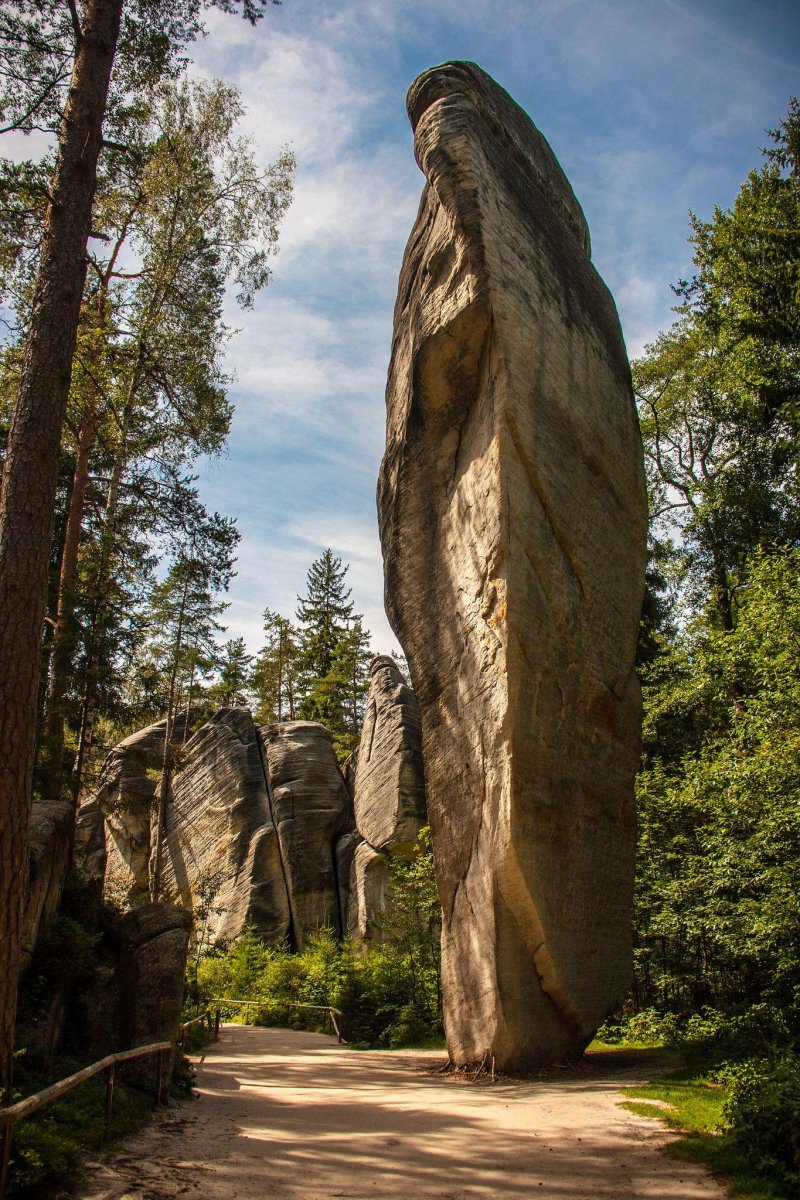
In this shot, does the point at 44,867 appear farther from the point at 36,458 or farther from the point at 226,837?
the point at 226,837

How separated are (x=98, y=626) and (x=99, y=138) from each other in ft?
24.2

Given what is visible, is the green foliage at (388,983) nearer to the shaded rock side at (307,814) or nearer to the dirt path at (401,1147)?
the shaded rock side at (307,814)

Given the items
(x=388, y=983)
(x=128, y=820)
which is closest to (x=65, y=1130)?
(x=388, y=983)

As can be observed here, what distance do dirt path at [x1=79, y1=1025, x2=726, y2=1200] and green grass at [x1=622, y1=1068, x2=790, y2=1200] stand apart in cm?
15

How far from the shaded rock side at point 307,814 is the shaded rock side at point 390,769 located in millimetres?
1096

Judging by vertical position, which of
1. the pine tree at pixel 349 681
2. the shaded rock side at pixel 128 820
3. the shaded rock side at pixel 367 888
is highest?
the pine tree at pixel 349 681

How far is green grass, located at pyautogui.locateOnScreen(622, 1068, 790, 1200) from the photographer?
4.85 meters

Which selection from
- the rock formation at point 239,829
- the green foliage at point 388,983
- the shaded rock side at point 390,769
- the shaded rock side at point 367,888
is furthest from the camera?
the rock formation at point 239,829

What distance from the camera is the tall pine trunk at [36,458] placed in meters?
5.59

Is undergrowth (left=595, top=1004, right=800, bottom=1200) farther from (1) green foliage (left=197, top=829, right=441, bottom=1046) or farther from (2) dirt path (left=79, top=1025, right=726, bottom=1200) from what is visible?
(1) green foliage (left=197, top=829, right=441, bottom=1046)

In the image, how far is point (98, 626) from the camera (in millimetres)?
12992

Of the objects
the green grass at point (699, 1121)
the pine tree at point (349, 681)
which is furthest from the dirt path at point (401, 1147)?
the pine tree at point (349, 681)

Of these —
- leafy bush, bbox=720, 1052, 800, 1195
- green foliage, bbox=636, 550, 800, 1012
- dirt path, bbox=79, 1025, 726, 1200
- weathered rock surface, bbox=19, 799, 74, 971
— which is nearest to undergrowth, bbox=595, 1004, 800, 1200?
leafy bush, bbox=720, 1052, 800, 1195

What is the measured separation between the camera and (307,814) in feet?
80.4
